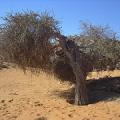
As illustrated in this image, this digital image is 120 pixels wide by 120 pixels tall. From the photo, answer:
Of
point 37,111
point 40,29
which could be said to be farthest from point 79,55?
point 37,111

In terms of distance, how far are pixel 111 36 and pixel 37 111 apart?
6.93m

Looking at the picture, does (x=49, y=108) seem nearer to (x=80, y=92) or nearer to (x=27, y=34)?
(x=80, y=92)

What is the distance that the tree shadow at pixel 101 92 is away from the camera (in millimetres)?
14321

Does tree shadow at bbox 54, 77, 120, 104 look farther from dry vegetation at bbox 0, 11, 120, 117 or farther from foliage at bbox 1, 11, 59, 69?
foliage at bbox 1, 11, 59, 69

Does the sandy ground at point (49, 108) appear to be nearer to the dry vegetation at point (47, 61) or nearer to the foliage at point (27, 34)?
the dry vegetation at point (47, 61)

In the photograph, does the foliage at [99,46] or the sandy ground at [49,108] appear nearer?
the sandy ground at [49,108]

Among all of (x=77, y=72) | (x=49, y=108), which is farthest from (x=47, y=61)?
(x=49, y=108)

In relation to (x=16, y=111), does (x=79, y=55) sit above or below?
above

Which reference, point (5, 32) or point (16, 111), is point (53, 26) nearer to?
point (5, 32)

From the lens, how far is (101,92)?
50.1 feet

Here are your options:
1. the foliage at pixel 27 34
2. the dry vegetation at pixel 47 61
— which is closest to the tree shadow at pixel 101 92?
the dry vegetation at pixel 47 61

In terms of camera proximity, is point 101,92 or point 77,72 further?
point 101,92

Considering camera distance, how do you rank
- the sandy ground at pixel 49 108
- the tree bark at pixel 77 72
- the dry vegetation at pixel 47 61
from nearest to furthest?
the sandy ground at pixel 49 108 < the dry vegetation at pixel 47 61 < the tree bark at pixel 77 72

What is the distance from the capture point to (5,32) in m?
13.7
